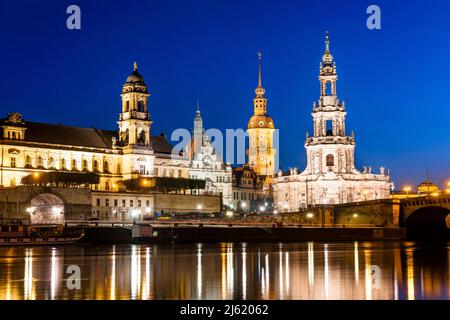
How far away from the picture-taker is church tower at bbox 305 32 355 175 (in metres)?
137

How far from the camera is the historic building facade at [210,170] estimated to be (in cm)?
14662

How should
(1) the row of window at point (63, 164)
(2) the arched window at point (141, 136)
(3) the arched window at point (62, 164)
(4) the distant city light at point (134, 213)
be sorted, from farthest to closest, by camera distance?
(2) the arched window at point (141, 136), (3) the arched window at point (62, 164), (1) the row of window at point (63, 164), (4) the distant city light at point (134, 213)

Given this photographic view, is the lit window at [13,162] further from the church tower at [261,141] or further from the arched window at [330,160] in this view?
the church tower at [261,141]

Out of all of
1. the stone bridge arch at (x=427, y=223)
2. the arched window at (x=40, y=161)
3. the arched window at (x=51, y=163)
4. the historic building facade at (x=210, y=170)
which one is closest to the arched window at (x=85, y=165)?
the arched window at (x=51, y=163)

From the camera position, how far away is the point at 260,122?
19288cm

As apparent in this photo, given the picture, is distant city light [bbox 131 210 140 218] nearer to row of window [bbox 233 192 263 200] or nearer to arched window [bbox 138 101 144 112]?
arched window [bbox 138 101 144 112]

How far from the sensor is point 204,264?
48500 mm

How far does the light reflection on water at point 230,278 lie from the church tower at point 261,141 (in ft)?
443

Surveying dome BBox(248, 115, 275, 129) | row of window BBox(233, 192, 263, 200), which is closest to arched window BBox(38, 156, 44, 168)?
row of window BBox(233, 192, 263, 200)

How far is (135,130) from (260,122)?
6416cm

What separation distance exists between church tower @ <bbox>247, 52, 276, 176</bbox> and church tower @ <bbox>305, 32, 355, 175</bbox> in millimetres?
49550

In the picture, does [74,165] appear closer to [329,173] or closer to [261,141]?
[329,173]
